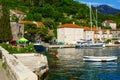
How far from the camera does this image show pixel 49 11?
17525 cm

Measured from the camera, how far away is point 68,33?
504ft

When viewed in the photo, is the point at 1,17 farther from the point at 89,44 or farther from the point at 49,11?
the point at 49,11

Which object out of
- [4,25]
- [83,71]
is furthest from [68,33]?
[83,71]

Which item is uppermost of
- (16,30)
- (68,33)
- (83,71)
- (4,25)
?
(4,25)

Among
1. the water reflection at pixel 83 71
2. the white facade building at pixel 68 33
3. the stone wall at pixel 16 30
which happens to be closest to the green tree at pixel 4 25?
the stone wall at pixel 16 30

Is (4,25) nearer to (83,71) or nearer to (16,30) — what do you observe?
(16,30)

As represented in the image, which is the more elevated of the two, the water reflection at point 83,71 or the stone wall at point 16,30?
the stone wall at point 16,30

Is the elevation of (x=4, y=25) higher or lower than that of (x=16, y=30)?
higher

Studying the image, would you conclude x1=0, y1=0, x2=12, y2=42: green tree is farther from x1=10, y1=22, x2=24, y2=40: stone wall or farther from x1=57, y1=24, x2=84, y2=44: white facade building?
x1=57, y1=24, x2=84, y2=44: white facade building

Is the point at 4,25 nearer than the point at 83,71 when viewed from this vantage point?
No

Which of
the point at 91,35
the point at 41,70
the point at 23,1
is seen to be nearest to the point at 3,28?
the point at 41,70

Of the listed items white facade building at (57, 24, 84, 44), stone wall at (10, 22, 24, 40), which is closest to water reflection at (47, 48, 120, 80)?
stone wall at (10, 22, 24, 40)

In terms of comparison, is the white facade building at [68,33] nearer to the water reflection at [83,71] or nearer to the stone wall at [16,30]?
the stone wall at [16,30]

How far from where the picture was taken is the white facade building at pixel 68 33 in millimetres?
152250
